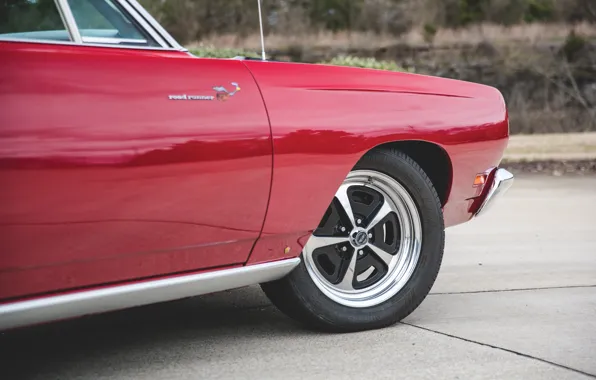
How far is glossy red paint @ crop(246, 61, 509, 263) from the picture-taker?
332 cm

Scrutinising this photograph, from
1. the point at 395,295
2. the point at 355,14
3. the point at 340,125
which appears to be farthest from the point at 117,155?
the point at 355,14

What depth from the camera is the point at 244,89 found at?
3.24 m

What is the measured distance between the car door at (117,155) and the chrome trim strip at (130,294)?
1.6 inches

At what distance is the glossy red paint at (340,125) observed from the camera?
3.32 m

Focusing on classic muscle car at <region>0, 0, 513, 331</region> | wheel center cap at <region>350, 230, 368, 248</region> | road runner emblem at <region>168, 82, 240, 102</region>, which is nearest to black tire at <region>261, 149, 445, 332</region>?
classic muscle car at <region>0, 0, 513, 331</region>

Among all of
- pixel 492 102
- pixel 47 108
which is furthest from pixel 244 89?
pixel 492 102

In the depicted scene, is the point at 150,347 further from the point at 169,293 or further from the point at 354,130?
the point at 354,130

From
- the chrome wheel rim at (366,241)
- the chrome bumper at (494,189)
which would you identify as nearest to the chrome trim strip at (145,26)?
the chrome wheel rim at (366,241)

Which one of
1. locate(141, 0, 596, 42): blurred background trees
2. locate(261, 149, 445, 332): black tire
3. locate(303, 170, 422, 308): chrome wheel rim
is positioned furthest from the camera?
locate(141, 0, 596, 42): blurred background trees

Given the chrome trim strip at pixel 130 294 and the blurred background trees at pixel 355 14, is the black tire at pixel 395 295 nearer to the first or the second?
the chrome trim strip at pixel 130 294

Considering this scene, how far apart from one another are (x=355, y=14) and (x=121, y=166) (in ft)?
88.6

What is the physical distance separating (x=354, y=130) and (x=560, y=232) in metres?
3.53

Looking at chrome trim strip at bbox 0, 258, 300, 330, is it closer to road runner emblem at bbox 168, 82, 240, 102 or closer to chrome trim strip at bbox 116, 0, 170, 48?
road runner emblem at bbox 168, 82, 240, 102

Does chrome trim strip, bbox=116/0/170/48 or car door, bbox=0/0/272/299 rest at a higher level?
chrome trim strip, bbox=116/0/170/48
